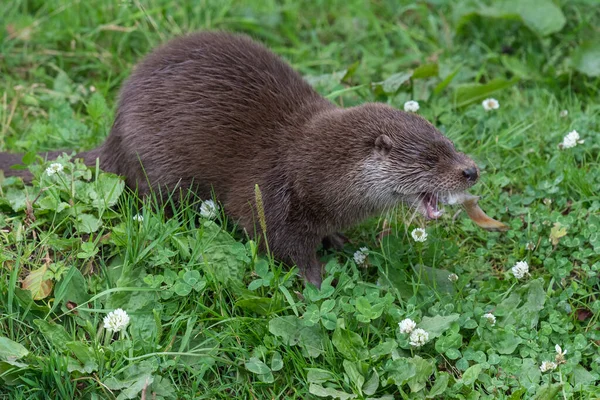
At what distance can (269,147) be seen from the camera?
361 centimetres

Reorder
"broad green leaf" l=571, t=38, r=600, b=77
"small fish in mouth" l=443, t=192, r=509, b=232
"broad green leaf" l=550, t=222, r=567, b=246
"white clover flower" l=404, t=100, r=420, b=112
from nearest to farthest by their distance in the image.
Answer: "broad green leaf" l=550, t=222, r=567, b=246 → "small fish in mouth" l=443, t=192, r=509, b=232 → "white clover flower" l=404, t=100, r=420, b=112 → "broad green leaf" l=571, t=38, r=600, b=77

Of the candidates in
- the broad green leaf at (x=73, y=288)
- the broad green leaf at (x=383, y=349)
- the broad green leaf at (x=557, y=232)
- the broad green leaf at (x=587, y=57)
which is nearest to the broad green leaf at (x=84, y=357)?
the broad green leaf at (x=73, y=288)

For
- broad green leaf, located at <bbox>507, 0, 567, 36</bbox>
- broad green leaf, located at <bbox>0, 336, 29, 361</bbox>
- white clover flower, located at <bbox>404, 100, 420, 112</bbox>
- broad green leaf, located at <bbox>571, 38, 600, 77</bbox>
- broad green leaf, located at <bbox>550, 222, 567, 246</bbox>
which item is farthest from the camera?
broad green leaf, located at <bbox>507, 0, 567, 36</bbox>

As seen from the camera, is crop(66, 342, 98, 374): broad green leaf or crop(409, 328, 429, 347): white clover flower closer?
crop(66, 342, 98, 374): broad green leaf

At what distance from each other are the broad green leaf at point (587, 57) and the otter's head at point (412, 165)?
177 cm

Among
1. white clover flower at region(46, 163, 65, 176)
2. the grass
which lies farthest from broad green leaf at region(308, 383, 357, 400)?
white clover flower at region(46, 163, 65, 176)

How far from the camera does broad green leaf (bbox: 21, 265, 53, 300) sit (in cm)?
315

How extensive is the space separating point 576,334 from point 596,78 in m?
2.09

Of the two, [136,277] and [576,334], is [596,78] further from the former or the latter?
[136,277]

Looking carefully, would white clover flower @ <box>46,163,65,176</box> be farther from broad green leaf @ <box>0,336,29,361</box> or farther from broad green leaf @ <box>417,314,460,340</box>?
broad green leaf @ <box>417,314,460,340</box>

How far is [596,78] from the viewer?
15.8 ft

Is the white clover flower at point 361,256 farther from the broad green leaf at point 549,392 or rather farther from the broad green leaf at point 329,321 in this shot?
the broad green leaf at point 549,392

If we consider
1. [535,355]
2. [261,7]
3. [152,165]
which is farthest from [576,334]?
[261,7]

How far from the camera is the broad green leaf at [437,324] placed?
3123 millimetres
